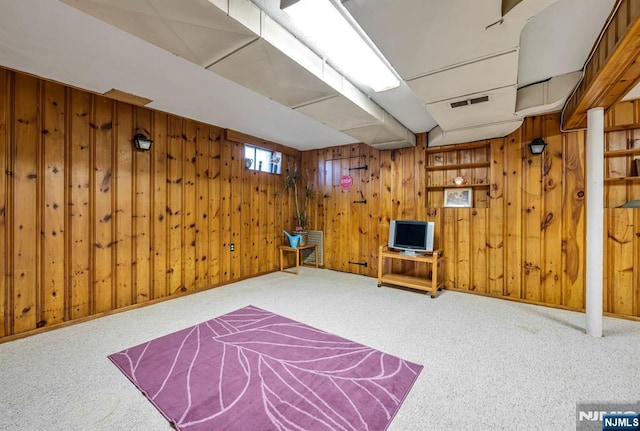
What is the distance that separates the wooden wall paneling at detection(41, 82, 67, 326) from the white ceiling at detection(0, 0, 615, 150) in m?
0.32

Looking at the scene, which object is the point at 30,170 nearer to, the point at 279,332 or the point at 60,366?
the point at 60,366

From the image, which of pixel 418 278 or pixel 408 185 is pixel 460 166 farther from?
pixel 418 278

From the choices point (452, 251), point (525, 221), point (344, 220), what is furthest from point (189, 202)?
point (525, 221)

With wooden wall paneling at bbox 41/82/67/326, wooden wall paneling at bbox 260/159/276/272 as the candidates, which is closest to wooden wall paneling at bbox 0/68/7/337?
wooden wall paneling at bbox 41/82/67/326

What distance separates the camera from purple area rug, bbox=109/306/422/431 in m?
1.53

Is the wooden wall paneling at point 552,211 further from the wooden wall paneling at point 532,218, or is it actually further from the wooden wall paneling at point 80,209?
the wooden wall paneling at point 80,209

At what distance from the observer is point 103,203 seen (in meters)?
2.96

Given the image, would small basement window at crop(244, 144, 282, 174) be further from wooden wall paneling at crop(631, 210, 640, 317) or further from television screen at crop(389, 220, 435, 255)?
wooden wall paneling at crop(631, 210, 640, 317)

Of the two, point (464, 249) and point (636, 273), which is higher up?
point (464, 249)

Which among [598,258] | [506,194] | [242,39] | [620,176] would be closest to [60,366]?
[242,39]

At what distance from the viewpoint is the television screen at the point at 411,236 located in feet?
12.7

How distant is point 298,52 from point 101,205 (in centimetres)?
271

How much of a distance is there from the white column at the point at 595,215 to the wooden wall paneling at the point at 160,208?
15.2 feet

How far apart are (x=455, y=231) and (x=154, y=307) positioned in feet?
13.7
